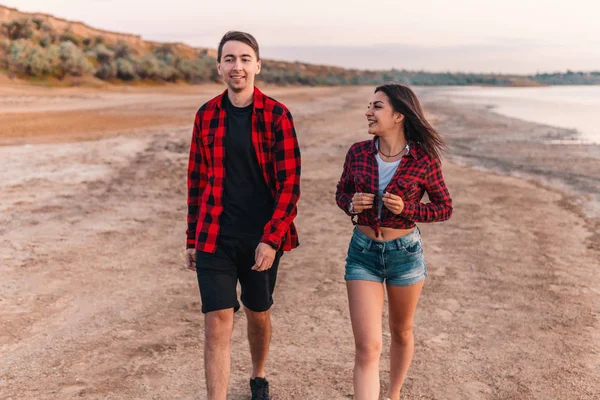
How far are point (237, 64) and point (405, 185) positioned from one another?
1.13m

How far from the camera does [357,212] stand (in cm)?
304

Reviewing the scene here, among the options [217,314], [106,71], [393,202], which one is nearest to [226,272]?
[217,314]

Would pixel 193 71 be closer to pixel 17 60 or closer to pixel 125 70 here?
pixel 125 70

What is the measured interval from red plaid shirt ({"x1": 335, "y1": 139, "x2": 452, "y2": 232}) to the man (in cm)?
35

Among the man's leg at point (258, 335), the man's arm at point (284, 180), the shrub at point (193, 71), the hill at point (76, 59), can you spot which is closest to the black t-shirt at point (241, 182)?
the man's arm at point (284, 180)

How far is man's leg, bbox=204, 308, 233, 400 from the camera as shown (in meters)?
3.09

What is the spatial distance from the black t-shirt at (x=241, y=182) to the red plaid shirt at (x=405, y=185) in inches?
19.4

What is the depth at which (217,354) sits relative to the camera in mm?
3088

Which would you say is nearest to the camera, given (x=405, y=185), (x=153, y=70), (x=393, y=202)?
(x=393, y=202)

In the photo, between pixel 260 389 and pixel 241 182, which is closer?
pixel 241 182

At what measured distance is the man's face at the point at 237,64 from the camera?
10.2 feet

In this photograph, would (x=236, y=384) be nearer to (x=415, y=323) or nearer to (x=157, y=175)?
(x=415, y=323)

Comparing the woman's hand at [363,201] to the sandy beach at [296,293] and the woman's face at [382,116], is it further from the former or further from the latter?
→ the sandy beach at [296,293]

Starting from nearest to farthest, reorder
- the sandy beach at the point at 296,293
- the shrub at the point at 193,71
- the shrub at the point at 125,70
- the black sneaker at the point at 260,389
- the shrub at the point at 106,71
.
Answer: the black sneaker at the point at 260,389 → the sandy beach at the point at 296,293 → the shrub at the point at 106,71 → the shrub at the point at 125,70 → the shrub at the point at 193,71
